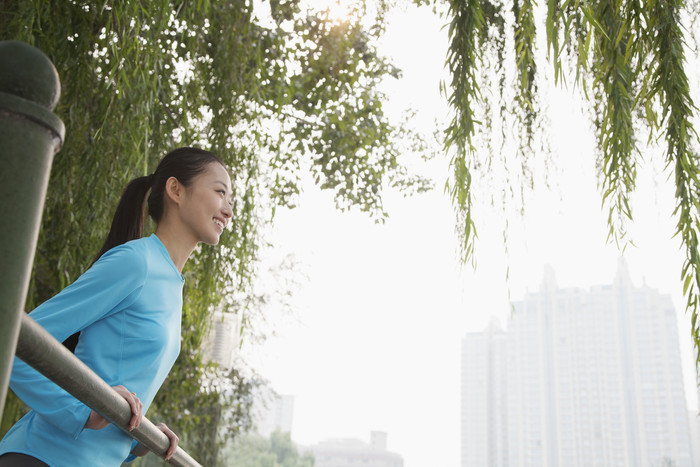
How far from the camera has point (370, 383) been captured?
47.5 m

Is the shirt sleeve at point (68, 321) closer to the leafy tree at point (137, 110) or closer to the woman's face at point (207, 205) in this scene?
the woman's face at point (207, 205)

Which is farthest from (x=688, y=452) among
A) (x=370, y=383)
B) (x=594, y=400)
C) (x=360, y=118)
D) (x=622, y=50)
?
(x=622, y=50)

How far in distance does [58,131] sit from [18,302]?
10 cm

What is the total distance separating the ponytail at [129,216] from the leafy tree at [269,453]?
20325 mm

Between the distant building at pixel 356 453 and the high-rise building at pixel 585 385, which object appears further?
the distant building at pixel 356 453

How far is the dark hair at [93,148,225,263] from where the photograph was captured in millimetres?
1216

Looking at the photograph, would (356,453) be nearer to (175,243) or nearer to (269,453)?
(269,453)

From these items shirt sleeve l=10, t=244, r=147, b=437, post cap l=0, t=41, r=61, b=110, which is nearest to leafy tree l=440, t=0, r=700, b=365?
shirt sleeve l=10, t=244, r=147, b=437

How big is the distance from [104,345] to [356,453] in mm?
45848

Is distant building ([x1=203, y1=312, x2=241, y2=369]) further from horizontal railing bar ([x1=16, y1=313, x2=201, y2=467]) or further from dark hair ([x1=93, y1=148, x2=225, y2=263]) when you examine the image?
horizontal railing bar ([x1=16, y1=313, x2=201, y2=467])

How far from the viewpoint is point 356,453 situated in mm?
44156

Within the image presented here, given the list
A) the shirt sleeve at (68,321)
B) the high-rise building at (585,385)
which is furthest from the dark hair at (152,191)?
the high-rise building at (585,385)

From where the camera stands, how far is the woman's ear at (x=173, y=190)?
122cm

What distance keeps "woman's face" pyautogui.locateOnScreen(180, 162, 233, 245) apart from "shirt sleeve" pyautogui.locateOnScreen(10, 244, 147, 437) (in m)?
0.29
